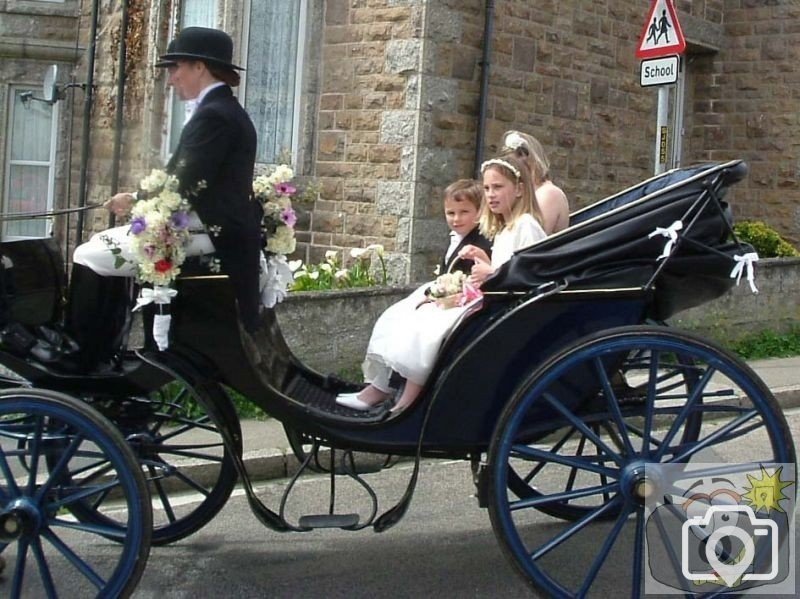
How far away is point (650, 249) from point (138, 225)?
190cm

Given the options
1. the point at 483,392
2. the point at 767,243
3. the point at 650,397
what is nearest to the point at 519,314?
the point at 483,392

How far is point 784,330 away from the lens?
10.7 m

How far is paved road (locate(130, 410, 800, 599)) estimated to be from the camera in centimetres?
429

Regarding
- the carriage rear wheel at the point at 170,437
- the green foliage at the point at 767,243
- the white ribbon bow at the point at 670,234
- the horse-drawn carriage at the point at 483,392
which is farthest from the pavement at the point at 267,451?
the green foliage at the point at 767,243

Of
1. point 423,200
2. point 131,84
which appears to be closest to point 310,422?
point 423,200

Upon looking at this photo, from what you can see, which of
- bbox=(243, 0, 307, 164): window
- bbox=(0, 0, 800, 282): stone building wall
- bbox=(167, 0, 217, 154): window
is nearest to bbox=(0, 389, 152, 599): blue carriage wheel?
bbox=(0, 0, 800, 282): stone building wall

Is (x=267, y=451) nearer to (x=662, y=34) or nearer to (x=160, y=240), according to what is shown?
(x=160, y=240)

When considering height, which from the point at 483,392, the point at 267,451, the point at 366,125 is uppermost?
the point at 366,125

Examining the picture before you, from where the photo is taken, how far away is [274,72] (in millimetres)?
10164

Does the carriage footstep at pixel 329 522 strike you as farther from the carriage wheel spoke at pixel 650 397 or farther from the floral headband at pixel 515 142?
the floral headband at pixel 515 142

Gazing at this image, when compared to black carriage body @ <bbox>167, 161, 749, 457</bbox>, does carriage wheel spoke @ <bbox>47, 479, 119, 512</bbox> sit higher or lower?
lower

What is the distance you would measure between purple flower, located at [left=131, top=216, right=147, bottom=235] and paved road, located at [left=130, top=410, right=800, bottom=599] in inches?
56.5

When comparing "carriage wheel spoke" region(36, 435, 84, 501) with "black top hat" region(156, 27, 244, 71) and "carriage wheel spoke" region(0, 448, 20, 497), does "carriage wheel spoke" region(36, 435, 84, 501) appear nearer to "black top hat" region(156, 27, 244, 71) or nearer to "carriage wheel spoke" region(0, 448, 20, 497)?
"carriage wheel spoke" region(0, 448, 20, 497)

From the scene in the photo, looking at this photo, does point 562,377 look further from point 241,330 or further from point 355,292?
point 355,292
